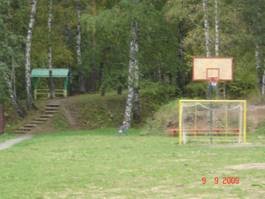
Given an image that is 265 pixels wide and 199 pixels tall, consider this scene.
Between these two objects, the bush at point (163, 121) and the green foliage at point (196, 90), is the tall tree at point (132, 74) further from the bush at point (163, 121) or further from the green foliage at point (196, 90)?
the green foliage at point (196, 90)

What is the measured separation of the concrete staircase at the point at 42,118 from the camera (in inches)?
1287

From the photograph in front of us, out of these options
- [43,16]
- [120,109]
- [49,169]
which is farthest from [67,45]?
[49,169]

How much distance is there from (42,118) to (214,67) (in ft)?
39.4

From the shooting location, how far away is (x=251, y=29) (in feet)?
103

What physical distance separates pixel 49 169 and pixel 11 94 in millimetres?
19785

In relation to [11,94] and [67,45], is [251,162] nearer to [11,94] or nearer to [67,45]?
[11,94]

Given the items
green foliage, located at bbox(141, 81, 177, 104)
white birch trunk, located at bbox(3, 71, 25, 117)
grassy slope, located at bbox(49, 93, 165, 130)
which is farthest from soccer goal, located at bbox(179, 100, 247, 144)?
white birch trunk, located at bbox(3, 71, 25, 117)

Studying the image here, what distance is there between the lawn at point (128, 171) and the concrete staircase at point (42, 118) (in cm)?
1088

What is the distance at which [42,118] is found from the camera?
3403cm

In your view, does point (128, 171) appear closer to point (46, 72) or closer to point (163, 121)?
point (163, 121)

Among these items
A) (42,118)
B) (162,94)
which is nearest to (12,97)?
(42,118)

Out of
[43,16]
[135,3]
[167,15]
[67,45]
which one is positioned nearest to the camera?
[135,3]
